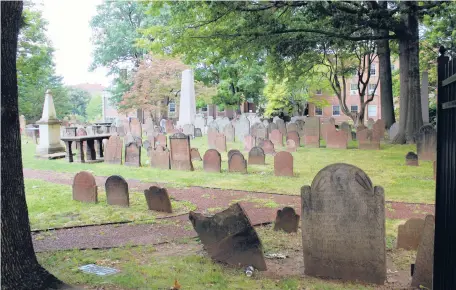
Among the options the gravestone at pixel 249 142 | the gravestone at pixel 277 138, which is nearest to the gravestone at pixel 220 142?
the gravestone at pixel 249 142

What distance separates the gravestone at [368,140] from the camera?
17.3 m

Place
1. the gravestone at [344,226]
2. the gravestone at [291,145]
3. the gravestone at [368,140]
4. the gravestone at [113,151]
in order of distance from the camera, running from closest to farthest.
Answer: the gravestone at [344,226]
the gravestone at [113,151]
the gravestone at [368,140]
the gravestone at [291,145]

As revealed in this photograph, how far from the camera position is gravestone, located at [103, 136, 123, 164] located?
15234mm

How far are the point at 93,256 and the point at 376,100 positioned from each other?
49.1 metres

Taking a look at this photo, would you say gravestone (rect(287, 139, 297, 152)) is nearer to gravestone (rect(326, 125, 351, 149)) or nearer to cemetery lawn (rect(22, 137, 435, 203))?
cemetery lawn (rect(22, 137, 435, 203))

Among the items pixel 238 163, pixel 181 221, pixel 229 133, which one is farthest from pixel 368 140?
pixel 181 221

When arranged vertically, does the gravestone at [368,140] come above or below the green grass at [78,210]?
above

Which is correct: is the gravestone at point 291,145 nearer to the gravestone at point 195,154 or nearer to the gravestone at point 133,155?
the gravestone at point 195,154

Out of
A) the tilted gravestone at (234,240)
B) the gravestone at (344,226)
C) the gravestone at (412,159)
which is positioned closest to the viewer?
the gravestone at (344,226)

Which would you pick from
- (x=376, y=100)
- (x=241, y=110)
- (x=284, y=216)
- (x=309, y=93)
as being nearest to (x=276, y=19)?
(x=284, y=216)

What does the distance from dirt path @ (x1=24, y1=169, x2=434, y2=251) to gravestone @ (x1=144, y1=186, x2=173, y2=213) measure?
49 centimetres

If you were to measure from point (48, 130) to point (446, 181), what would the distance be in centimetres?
1704

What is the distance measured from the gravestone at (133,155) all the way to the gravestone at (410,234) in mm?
10153

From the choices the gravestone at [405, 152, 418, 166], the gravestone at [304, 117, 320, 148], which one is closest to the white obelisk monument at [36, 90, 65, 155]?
the gravestone at [304, 117, 320, 148]
